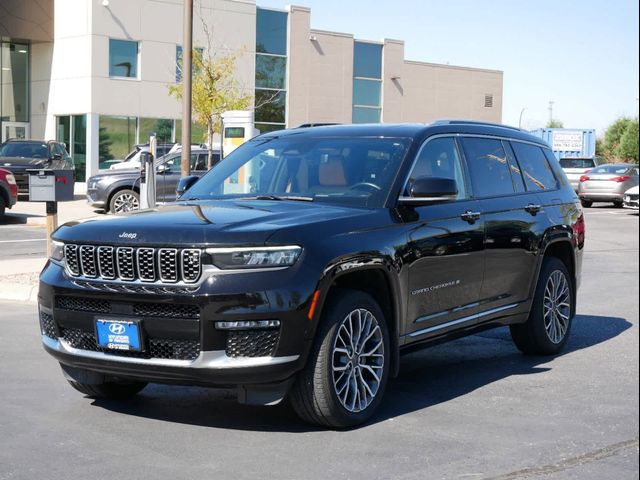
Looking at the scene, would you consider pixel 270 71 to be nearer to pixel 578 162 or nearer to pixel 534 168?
pixel 578 162

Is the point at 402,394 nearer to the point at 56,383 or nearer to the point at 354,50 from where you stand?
the point at 56,383

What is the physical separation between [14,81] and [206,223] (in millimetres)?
40820

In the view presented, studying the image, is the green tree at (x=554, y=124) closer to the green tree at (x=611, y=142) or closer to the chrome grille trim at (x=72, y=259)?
the green tree at (x=611, y=142)

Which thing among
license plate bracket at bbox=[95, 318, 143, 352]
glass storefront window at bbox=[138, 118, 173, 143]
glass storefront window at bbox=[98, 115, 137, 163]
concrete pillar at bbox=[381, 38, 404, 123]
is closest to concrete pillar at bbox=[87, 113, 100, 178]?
glass storefront window at bbox=[98, 115, 137, 163]

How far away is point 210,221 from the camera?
600 cm

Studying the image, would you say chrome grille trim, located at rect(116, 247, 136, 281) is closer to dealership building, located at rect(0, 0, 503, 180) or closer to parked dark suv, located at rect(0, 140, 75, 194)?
parked dark suv, located at rect(0, 140, 75, 194)

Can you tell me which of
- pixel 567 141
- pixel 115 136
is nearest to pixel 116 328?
pixel 115 136

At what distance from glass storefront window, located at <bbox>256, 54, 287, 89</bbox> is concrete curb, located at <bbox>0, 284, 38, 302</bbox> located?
120ft

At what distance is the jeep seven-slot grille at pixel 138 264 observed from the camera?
5.72 metres

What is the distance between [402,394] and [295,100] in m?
44.0

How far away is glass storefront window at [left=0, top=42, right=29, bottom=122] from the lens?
4381 centimetres

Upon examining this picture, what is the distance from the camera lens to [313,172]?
7.11 meters

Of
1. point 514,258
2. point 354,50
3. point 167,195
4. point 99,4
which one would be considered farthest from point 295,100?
point 514,258

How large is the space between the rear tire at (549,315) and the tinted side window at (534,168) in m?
0.63
